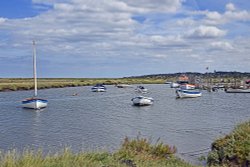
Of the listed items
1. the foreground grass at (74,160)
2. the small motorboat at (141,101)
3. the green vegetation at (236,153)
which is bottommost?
the small motorboat at (141,101)

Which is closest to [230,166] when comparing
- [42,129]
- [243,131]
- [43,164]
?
[243,131]

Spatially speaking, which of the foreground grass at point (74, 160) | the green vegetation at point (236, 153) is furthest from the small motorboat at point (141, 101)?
the foreground grass at point (74, 160)

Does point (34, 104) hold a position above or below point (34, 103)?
below

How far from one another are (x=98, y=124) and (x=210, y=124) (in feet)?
37.9

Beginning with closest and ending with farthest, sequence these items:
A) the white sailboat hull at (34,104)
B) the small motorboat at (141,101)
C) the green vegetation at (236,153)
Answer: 1. the green vegetation at (236,153)
2. the white sailboat hull at (34,104)
3. the small motorboat at (141,101)

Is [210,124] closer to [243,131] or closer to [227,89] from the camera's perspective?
[243,131]

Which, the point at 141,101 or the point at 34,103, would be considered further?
the point at 141,101

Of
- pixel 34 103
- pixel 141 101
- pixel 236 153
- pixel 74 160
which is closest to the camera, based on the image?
pixel 74 160

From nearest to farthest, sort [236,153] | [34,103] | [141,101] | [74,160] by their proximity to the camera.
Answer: [74,160]
[236,153]
[34,103]
[141,101]

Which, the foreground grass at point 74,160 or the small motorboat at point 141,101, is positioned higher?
the foreground grass at point 74,160

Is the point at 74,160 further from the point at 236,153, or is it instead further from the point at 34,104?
the point at 34,104

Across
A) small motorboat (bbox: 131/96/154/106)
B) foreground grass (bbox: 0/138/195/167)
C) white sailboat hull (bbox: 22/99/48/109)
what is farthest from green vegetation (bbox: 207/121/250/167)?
small motorboat (bbox: 131/96/154/106)

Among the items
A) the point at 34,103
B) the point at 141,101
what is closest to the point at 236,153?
the point at 34,103

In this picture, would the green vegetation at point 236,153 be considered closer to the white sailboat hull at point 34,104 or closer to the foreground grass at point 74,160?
the foreground grass at point 74,160
